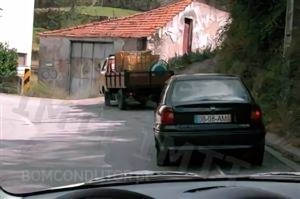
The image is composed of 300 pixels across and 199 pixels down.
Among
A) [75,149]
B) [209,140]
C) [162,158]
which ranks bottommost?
[75,149]

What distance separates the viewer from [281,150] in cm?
1302

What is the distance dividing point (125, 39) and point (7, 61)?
733cm

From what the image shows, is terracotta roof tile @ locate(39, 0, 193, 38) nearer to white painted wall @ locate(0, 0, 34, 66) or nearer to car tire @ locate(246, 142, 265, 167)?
white painted wall @ locate(0, 0, 34, 66)

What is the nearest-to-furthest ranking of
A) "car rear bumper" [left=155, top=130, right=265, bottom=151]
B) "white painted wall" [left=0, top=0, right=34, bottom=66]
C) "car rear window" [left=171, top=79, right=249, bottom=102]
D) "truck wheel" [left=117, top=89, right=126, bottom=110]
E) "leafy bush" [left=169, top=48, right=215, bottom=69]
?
→ "car rear bumper" [left=155, top=130, right=265, bottom=151]
"car rear window" [left=171, top=79, right=249, bottom=102]
"truck wheel" [left=117, top=89, right=126, bottom=110]
"leafy bush" [left=169, top=48, right=215, bottom=69]
"white painted wall" [left=0, top=0, right=34, bottom=66]

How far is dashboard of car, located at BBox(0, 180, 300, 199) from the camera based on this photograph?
2932 mm

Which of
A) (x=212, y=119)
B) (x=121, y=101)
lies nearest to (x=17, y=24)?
(x=121, y=101)

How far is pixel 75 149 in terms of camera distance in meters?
14.0

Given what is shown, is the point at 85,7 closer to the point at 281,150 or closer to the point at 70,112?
the point at 70,112

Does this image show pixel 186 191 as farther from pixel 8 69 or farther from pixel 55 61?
pixel 55 61

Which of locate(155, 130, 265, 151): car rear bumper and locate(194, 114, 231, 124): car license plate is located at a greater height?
locate(194, 114, 231, 124): car license plate

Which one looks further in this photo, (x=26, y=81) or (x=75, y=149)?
(x=26, y=81)

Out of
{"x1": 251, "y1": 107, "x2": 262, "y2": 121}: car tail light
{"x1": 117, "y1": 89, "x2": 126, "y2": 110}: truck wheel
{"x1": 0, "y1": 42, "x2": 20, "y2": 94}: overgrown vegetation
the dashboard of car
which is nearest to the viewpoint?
the dashboard of car

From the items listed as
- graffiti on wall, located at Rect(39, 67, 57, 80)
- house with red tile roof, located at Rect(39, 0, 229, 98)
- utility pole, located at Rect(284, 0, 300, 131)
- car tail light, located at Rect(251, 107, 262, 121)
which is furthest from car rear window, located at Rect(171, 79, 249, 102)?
graffiti on wall, located at Rect(39, 67, 57, 80)

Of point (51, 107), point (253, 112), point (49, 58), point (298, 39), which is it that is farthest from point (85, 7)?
point (253, 112)
